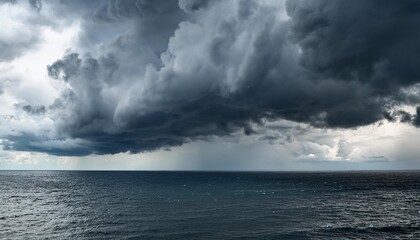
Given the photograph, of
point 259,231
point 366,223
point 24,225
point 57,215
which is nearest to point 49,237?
point 24,225

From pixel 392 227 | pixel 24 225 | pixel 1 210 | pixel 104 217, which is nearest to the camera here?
pixel 392 227

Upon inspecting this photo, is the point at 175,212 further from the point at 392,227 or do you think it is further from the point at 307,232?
the point at 392,227

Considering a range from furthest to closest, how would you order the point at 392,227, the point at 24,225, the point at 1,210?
the point at 1,210 < the point at 24,225 < the point at 392,227

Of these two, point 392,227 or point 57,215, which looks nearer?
point 392,227

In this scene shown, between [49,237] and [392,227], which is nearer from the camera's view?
[49,237]

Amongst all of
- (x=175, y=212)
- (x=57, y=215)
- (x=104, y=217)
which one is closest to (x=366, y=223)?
(x=175, y=212)

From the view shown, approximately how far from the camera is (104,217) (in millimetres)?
79562

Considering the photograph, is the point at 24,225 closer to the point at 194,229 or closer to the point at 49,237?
the point at 49,237

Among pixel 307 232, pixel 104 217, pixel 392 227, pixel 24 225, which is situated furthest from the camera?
pixel 104 217

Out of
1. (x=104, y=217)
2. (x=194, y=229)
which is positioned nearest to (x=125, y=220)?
(x=104, y=217)

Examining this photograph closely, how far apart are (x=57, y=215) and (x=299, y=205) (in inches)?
2687

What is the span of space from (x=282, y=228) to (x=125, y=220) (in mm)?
35690

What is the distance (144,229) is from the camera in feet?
212

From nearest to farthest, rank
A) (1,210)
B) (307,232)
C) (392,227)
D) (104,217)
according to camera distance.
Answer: (307,232) → (392,227) → (104,217) → (1,210)
